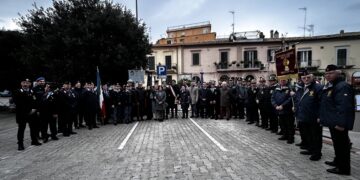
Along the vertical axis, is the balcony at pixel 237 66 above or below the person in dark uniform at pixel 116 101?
above

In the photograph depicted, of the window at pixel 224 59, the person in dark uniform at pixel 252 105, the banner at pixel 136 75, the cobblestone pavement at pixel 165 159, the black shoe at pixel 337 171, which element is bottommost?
the cobblestone pavement at pixel 165 159

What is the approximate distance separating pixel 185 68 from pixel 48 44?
27297 millimetres

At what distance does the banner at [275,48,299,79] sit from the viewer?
10453 mm

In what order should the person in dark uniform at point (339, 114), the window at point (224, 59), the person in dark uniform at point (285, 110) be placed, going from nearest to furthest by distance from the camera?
the person in dark uniform at point (339, 114) < the person in dark uniform at point (285, 110) < the window at point (224, 59)

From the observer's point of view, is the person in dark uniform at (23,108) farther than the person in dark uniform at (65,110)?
No

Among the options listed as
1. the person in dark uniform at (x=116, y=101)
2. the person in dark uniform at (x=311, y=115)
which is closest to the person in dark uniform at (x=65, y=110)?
the person in dark uniform at (x=116, y=101)

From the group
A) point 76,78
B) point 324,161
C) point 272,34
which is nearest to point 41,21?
point 76,78

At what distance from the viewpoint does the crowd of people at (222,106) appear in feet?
19.1

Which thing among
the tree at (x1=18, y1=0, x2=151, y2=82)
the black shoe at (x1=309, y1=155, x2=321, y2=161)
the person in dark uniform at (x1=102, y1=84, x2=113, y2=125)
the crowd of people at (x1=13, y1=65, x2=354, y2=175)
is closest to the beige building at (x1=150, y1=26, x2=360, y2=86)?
the tree at (x1=18, y1=0, x2=151, y2=82)

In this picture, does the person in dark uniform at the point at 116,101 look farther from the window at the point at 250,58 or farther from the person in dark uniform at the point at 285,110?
the window at the point at 250,58

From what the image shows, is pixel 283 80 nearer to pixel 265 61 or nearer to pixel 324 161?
pixel 324 161

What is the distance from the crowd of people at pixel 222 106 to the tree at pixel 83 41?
135 inches

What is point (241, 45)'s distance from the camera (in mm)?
41750

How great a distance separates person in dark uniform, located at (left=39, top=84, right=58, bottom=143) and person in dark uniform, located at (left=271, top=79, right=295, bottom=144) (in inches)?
300
